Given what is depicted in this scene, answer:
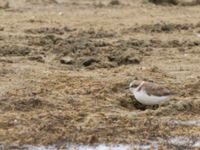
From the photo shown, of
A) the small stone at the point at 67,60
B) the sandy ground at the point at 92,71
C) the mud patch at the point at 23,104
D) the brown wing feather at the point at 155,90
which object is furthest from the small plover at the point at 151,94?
the small stone at the point at 67,60

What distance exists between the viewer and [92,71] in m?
10.4

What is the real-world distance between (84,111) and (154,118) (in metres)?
0.83

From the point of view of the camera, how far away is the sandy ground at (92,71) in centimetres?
761

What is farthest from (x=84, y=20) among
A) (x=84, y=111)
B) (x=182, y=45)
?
(x=84, y=111)

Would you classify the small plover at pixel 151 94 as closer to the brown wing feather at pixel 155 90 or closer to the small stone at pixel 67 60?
the brown wing feather at pixel 155 90

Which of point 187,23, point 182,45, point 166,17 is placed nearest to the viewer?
point 182,45

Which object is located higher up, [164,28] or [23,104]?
[23,104]

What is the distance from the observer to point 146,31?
1384cm

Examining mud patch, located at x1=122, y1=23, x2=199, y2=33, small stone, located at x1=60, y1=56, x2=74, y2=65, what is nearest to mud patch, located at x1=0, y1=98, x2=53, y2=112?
small stone, located at x1=60, y1=56, x2=74, y2=65

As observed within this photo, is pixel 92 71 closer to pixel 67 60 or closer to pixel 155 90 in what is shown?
pixel 67 60

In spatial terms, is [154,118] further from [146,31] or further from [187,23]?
[187,23]

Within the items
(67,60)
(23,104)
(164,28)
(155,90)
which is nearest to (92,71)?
(67,60)

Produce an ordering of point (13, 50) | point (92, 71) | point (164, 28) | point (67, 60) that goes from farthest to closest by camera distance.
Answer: point (164, 28), point (13, 50), point (67, 60), point (92, 71)

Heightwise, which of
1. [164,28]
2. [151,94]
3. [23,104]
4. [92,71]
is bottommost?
[164,28]
